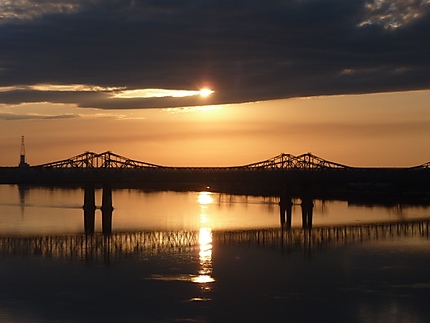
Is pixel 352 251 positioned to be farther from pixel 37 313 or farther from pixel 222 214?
pixel 222 214

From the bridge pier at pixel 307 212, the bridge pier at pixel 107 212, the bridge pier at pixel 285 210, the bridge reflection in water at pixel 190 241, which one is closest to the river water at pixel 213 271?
the bridge reflection in water at pixel 190 241

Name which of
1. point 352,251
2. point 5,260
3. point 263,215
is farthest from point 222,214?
point 5,260

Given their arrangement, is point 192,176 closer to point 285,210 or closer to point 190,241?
point 285,210

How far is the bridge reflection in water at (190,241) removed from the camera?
5416 centimetres

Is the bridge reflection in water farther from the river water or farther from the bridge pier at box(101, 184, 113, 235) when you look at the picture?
the bridge pier at box(101, 184, 113, 235)

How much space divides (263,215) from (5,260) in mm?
46907

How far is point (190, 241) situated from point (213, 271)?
1491cm

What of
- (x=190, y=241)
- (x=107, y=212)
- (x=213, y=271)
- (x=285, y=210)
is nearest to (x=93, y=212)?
(x=107, y=212)

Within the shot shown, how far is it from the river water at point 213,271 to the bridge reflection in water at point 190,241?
0.08 metres

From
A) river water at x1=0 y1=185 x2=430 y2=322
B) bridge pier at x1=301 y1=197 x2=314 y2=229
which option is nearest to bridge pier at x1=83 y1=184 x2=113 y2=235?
river water at x1=0 y1=185 x2=430 y2=322

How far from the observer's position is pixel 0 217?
8569cm

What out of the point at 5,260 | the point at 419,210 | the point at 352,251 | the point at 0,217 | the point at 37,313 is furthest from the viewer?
the point at 419,210

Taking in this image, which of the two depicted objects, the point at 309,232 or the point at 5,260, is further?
the point at 309,232

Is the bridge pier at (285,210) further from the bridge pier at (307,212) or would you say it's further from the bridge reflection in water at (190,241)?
the bridge reflection in water at (190,241)
